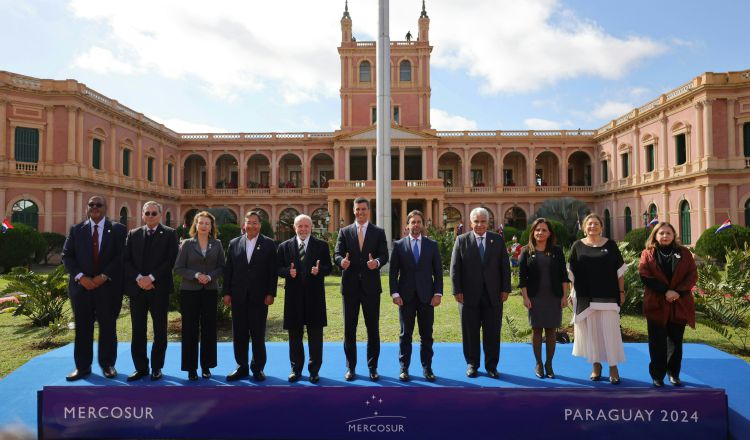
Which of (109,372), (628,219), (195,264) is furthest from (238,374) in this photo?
(628,219)

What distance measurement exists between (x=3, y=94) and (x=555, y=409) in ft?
89.9

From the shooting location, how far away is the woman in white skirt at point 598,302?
14.3 ft

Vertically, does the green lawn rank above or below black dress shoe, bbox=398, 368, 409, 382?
below

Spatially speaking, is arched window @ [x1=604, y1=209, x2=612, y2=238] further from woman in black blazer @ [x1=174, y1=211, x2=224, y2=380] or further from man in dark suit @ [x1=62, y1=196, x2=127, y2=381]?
man in dark suit @ [x1=62, y1=196, x2=127, y2=381]

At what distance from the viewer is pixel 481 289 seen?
15.5 feet

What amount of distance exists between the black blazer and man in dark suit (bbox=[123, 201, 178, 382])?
355 centimetres

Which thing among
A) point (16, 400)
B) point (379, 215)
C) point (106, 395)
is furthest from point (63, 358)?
point (379, 215)

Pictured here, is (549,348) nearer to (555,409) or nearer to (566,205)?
(555,409)

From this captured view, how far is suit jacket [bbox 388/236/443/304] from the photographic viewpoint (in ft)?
15.4

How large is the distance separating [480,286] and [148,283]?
3.28 m

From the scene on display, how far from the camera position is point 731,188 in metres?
22.2

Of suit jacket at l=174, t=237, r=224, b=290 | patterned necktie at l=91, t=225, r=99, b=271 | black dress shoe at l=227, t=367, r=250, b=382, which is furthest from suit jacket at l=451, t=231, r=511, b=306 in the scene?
patterned necktie at l=91, t=225, r=99, b=271

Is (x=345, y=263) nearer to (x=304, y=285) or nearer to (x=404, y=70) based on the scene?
(x=304, y=285)

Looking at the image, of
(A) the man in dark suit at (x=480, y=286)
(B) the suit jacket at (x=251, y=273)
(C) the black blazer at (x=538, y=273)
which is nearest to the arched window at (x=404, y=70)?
(A) the man in dark suit at (x=480, y=286)
